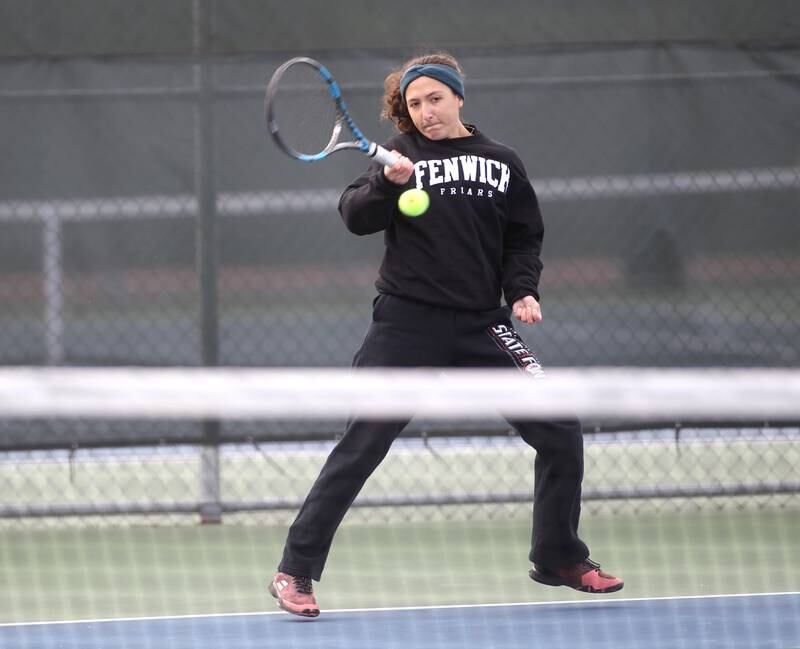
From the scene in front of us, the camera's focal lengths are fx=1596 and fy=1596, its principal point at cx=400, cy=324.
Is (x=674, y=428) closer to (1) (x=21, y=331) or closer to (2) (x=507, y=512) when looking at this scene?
(2) (x=507, y=512)

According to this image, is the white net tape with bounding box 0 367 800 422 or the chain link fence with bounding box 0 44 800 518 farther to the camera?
the chain link fence with bounding box 0 44 800 518

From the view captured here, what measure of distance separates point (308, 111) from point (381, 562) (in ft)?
5.66

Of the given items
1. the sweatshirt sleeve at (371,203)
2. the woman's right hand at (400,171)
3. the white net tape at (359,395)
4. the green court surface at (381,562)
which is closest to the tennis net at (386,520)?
the green court surface at (381,562)

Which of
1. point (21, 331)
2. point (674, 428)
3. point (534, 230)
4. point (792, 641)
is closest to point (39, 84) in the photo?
point (21, 331)

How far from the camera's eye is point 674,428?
235 inches

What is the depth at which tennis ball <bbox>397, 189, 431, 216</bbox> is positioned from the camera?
403 cm

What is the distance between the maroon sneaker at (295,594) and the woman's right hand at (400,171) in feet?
3.51

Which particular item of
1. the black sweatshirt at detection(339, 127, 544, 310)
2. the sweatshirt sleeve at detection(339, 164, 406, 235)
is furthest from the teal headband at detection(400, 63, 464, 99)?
the sweatshirt sleeve at detection(339, 164, 406, 235)

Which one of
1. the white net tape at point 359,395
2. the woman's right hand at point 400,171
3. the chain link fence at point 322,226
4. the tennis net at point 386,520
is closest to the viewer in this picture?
the white net tape at point 359,395

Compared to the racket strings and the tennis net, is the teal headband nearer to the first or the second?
the racket strings

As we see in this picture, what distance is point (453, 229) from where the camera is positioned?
4121 mm

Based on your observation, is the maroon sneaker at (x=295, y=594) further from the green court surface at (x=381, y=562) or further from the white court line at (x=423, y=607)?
the green court surface at (x=381, y=562)

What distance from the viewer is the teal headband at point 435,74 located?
4.11 metres

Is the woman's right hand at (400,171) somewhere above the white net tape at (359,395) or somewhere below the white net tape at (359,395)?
above
